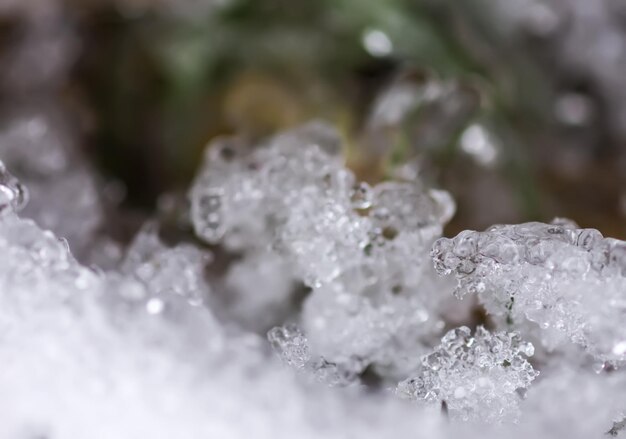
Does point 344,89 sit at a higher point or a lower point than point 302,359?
higher

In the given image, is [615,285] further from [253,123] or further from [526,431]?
[253,123]

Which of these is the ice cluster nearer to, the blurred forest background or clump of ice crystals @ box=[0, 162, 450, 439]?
clump of ice crystals @ box=[0, 162, 450, 439]

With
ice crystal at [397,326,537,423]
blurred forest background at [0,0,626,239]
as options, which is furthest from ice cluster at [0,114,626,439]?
blurred forest background at [0,0,626,239]

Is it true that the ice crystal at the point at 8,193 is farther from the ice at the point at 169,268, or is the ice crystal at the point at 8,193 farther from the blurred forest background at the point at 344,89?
the blurred forest background at the point at 344,89

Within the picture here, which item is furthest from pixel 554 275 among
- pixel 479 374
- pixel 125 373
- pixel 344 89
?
pixel 344 89

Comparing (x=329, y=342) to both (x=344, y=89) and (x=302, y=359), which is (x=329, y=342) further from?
(x=344, y=89)

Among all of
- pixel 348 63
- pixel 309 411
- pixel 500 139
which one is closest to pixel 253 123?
pixel 348 63

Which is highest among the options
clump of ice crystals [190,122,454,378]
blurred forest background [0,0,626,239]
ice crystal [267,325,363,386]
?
blurred forest background [0,0,626,239]
